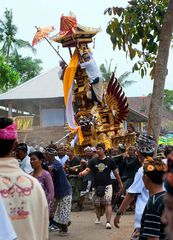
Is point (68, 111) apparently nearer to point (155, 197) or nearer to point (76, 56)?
point (76, 56)

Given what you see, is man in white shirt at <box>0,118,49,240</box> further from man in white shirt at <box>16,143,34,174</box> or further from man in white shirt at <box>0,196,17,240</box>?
man in white shirt at <box>16,143,34,174</box>

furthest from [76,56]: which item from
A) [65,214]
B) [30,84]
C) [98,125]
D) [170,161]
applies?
[170,161]

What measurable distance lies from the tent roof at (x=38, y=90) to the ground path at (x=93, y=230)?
20.2 m

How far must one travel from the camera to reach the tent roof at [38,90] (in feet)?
103

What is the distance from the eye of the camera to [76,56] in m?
19.5

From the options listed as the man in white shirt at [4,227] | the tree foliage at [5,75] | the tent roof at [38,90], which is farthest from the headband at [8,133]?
the tree foliage at [5,75]

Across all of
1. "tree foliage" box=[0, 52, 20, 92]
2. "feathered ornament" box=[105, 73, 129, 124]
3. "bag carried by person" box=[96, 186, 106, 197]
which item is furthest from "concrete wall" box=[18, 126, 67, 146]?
"bag carried by person" box=[96, 186, 106, 197]

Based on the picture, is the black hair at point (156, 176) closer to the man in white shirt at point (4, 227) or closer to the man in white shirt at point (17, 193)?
the man in white shirt at point (17, 193)

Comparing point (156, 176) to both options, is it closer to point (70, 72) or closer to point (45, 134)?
point (70, 72)

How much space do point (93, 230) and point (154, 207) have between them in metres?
6.13

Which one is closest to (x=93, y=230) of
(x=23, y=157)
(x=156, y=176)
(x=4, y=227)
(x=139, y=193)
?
(x=23, y=157)

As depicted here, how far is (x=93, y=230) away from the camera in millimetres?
9852

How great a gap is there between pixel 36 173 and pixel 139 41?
2.49 m

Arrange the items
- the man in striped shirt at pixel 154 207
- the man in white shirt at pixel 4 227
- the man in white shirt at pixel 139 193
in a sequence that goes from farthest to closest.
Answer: the man in white shirt at pixel 139 193 → the man in striped shirt at pixel 154 207 → the man in white shirt at pixel 4 227
